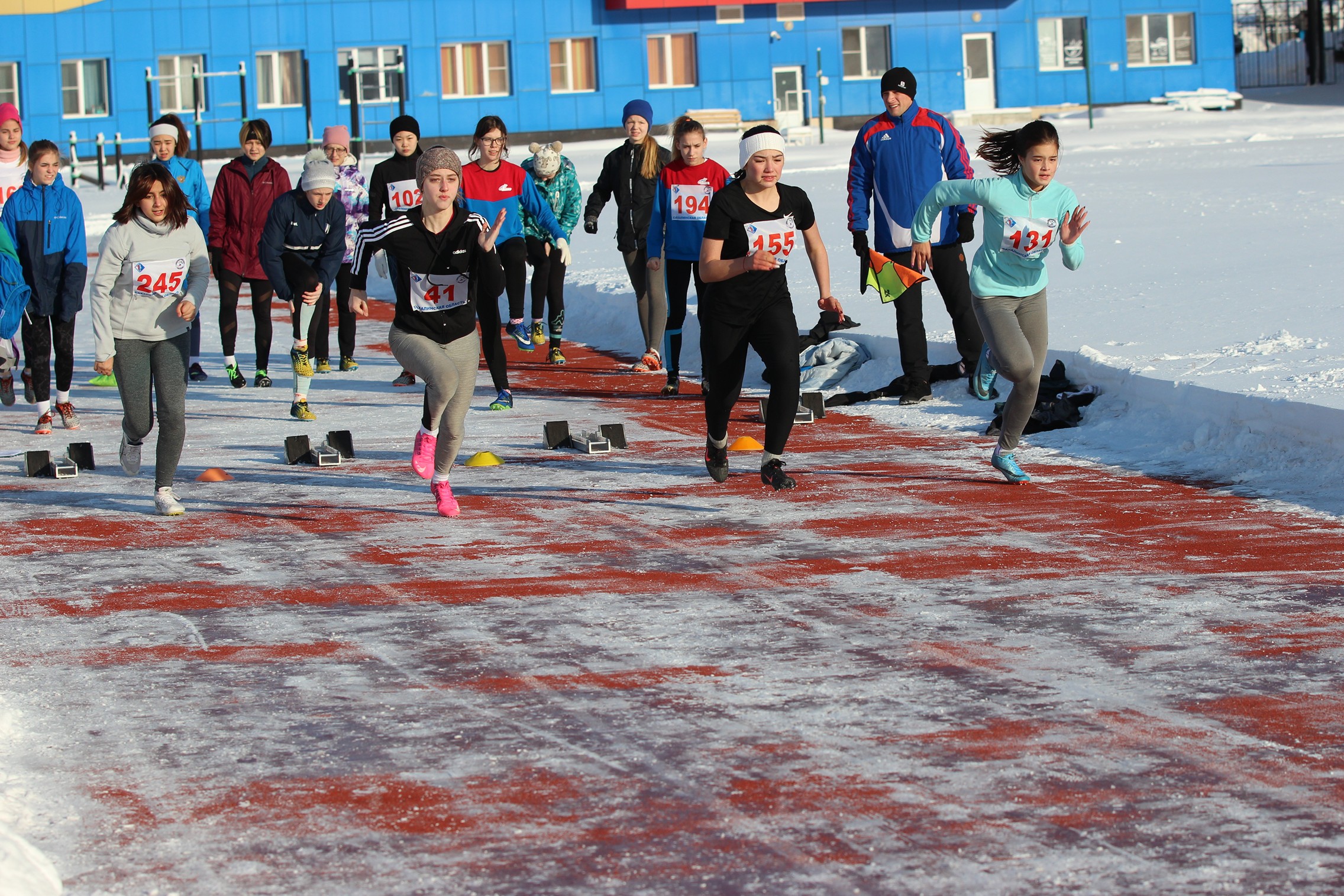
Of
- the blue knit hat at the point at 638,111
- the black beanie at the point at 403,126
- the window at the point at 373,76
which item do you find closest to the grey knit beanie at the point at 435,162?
the black beanie at the point at 403,126

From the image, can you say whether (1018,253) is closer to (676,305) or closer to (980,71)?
(676,305)

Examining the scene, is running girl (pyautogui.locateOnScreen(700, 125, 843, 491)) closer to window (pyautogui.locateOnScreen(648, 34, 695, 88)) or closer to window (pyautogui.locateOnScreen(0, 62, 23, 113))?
window (pyautogui.locateOnScreen(648, 34, 695, 88))

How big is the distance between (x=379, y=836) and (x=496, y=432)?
23.3 ft

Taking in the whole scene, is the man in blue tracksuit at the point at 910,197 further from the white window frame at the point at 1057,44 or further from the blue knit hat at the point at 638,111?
the white window frame at the point at 1057,44

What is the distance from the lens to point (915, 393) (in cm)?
1159

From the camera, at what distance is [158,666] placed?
568cm

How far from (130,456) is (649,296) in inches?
203

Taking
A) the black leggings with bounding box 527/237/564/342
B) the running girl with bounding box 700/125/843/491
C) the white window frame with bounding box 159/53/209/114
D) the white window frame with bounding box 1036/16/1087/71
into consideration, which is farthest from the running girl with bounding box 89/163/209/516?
the white window frame with bounding box 1036/16/1087/71

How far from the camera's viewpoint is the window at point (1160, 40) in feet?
168

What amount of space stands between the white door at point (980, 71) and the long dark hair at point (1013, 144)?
4268 cm

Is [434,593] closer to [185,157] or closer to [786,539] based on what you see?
[786,539]

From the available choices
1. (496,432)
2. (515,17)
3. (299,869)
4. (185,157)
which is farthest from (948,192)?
(515,17)

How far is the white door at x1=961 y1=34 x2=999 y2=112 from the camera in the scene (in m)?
50.4

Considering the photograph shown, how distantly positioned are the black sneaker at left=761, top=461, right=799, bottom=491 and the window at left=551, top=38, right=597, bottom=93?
42.0 metres
